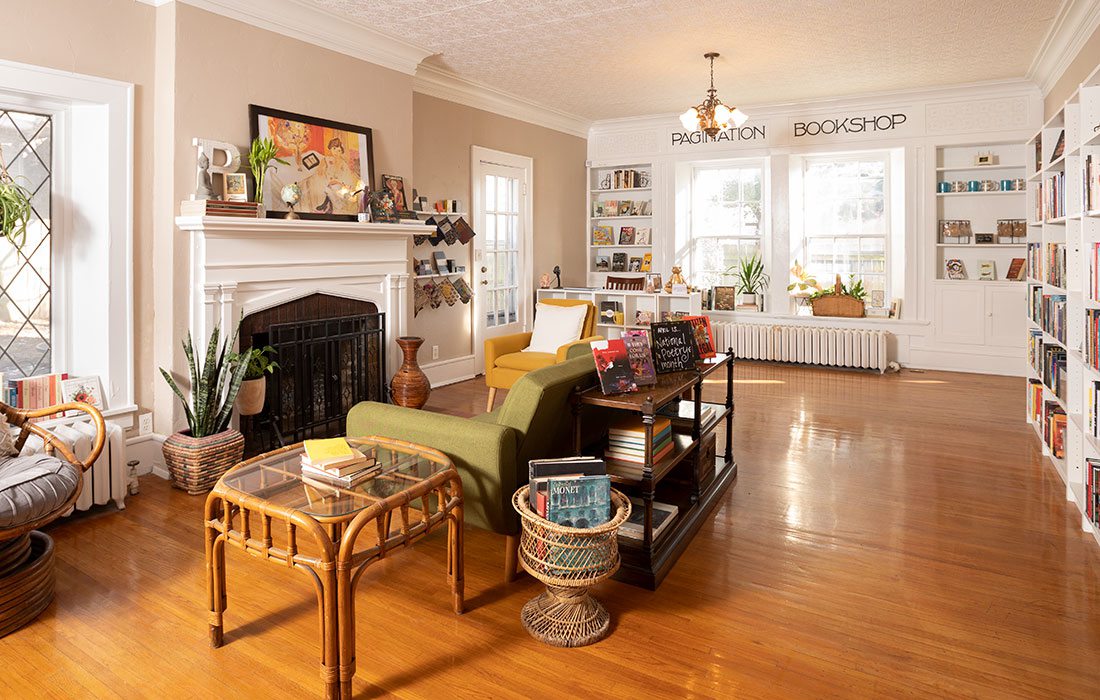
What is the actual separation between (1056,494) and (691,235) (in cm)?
548

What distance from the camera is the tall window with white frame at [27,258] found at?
369 cm

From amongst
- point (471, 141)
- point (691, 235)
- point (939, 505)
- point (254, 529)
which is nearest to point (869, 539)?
point (939, 505)

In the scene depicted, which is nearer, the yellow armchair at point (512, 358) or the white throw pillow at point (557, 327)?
the yellow armchair at point (512, 358)

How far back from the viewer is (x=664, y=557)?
2.86 meters

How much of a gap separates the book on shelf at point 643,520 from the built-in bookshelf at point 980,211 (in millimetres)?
5727

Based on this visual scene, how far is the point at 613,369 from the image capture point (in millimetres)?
3010

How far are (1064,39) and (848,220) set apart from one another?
9.66 feet

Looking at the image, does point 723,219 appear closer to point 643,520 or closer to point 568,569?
point 643,520

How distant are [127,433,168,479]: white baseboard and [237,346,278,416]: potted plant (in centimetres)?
46

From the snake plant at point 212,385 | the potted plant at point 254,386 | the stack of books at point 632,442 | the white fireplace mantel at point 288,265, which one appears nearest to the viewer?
the stack of books at point 632,442

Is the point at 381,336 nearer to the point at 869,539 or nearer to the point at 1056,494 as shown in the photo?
the point at 869,539

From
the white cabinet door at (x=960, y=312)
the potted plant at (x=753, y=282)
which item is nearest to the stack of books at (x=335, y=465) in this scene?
the potted plant at (x=753, y=282)

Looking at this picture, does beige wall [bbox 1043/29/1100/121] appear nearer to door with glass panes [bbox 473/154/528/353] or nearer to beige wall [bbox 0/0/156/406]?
door with glass panes [bbox 473/154/528/353]

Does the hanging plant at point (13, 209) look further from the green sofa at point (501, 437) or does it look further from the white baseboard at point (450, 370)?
the white baseboard at point (450, 370)
